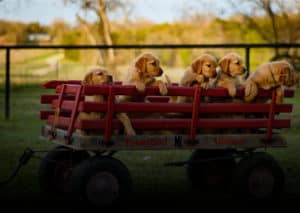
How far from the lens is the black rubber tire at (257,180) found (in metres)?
7.52

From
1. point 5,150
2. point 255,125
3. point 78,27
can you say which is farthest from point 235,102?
point 78,27

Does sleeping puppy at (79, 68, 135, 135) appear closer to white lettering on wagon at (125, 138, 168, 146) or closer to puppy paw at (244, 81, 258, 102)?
white lettering on wagon at (125, 138, 168, 146)

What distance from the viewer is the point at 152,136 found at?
23.7 feet

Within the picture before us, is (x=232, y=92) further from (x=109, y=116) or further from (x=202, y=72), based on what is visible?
(x=109, y=116)

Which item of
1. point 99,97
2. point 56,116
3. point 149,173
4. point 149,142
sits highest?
point 99,97

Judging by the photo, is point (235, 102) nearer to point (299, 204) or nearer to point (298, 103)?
point (299, 204)

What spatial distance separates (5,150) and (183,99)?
4352 millimetres

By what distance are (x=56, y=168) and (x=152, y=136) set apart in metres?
1.07

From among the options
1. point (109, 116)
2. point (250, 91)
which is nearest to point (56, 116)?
point (109, 116)

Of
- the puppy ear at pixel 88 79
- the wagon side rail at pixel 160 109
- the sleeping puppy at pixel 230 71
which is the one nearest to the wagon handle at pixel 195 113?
the wagon side rail at pixel 160 109

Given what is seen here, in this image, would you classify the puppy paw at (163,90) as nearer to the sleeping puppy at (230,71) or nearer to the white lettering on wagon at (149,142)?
the white lettering on wagon at (149,142)

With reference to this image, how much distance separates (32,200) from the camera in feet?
24.9

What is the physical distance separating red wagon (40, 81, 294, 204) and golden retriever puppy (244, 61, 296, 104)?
68 mm

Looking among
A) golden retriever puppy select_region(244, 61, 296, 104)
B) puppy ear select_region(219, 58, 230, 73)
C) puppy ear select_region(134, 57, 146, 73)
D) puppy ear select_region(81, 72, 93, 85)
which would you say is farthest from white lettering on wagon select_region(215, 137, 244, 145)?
puppy ear select_region(81, 72, 93, 85)
